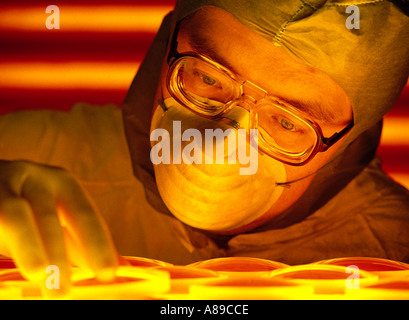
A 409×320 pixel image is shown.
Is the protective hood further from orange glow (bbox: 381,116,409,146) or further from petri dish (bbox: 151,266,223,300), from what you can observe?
orange glow (bbox: 381,116,409,146)

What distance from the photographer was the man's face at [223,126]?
1401 millimetres

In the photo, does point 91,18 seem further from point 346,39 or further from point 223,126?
point 346,39

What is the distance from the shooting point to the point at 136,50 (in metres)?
2.66

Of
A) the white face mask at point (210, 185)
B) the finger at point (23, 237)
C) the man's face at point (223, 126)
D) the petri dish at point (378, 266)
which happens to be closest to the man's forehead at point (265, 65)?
the man's face at point (223, 126)

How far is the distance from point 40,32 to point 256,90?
61.1 inches

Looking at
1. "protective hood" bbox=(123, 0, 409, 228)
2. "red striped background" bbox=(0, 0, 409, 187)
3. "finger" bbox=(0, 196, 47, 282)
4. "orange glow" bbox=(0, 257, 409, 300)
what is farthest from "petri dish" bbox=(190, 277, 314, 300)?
"red striped background" bbox=(0, 0, 409, 187)

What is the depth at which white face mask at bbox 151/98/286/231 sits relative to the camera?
1.42m

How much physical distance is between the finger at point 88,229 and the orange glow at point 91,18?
5.31 ft

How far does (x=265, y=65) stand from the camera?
140cm

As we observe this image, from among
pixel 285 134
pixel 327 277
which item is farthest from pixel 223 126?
pixel 327 277
